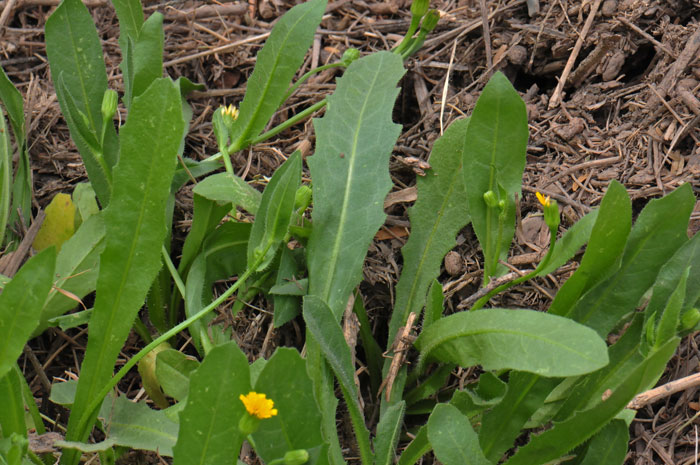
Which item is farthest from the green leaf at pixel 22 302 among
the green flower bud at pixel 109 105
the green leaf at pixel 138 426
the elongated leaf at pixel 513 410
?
the elongated leaf at pixel 513 410

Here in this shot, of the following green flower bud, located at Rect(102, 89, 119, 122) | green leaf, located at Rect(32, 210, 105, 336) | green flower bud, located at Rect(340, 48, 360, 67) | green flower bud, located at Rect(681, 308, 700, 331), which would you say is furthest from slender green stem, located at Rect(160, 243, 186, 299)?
green flower bud, located at Rect(681, 308, 700, 331)

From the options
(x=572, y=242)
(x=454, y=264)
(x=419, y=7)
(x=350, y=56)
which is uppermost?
(x=419, y=7)

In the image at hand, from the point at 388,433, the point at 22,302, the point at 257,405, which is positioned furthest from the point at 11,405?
the point at 388,433

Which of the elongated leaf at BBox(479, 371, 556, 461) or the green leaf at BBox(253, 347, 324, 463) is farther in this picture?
the elongated leaf at BBox(479, 371, 556, 461)

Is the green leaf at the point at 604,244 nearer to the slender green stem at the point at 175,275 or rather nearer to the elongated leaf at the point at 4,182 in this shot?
the slender green stem at the point at 175,275

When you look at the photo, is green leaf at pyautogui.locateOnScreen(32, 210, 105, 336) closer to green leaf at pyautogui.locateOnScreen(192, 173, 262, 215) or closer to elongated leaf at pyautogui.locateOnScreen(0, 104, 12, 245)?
elongated leaf at pyautogui.locateOnScreen(0, 104, 12, 245)

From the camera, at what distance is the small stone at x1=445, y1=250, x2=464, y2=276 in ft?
7.60

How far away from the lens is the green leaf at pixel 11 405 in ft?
5.87

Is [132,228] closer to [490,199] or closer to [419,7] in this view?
[490,199]

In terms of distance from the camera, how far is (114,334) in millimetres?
1922

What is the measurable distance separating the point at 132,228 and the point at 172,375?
43 centimetres

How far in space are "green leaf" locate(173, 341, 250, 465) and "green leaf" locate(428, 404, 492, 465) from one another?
1.44 ft

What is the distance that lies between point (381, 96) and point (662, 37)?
1048 millimetres

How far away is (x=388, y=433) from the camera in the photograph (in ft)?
6.15
